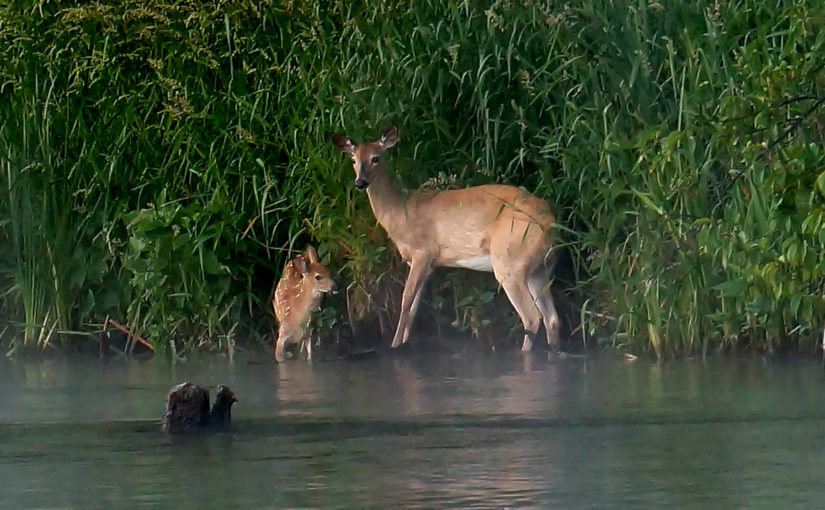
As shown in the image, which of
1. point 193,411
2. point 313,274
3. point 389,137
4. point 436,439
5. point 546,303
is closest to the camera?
point 436,439

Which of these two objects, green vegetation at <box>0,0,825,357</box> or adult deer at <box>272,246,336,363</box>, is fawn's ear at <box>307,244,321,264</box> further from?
green vegetation at <box>0,0,825,357</box>

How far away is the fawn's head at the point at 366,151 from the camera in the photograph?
1211cm

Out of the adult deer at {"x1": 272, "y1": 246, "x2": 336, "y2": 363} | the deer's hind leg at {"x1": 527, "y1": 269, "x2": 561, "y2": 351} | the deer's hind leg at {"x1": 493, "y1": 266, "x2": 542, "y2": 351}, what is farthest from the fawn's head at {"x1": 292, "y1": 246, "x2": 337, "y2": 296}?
the deer's hind leg at {"x1": 527, "y1": 269, "x2": 561, "y2": 351}

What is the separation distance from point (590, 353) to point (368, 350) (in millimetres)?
1468

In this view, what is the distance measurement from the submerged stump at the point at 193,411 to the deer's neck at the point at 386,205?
3972 mm

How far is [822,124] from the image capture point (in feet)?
35.7

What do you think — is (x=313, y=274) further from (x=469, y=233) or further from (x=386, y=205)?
(x=469, y=233)

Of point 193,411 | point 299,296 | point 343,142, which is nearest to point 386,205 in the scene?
point 343,142

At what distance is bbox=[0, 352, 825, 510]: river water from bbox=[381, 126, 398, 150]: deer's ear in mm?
1579

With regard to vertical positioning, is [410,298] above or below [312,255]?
below

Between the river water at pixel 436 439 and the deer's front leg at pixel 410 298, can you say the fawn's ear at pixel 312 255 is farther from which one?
the river water at pixel 436 439

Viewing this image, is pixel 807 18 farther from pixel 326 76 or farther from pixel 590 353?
pixel 326 76

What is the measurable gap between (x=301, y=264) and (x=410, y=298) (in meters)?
0.78

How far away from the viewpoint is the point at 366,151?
480 inches
